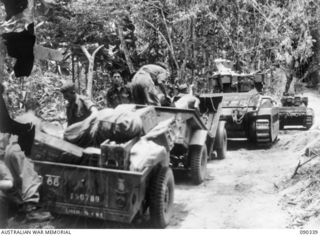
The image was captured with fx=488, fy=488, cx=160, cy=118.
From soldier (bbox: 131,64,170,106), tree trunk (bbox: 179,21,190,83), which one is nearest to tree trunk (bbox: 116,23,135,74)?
tree trunk (bbox: 179,21,190,83)

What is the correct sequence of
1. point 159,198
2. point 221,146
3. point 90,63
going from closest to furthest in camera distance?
point 159,198 → point 221,146 → point 90,63

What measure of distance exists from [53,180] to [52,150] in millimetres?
326

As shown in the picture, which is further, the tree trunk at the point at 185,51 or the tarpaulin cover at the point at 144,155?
the tree trunk at the point at 185,51

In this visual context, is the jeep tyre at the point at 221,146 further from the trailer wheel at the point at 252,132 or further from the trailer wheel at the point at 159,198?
the trailer wheel at the point at 159,198

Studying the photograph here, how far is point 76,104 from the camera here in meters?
6.16

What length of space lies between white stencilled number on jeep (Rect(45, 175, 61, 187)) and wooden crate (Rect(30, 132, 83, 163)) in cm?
18

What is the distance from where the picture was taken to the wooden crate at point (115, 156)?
494 cm

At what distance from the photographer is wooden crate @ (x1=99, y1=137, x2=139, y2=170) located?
494 cm

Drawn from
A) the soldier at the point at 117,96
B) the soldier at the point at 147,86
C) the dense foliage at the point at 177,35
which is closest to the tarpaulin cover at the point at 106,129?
the soldier at the point at 147,86

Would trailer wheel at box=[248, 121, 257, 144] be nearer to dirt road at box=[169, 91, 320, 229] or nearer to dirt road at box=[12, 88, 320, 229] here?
dirt road at box=[169, 91, 320, 229]

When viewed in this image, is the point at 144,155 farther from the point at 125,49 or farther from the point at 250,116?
the point at 125,49

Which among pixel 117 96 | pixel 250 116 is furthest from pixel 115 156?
pixel 250 116

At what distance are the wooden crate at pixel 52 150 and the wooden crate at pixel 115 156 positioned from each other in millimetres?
363

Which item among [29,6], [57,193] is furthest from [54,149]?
[29,6]
